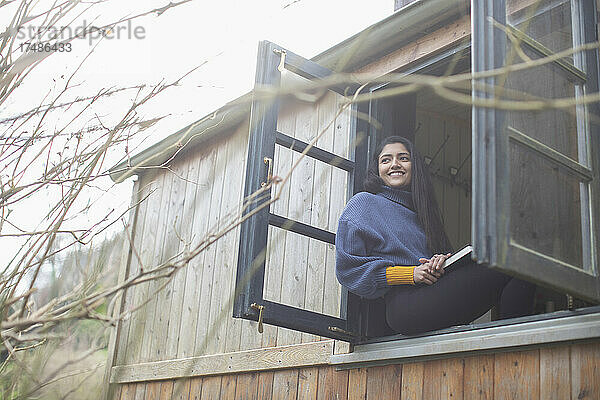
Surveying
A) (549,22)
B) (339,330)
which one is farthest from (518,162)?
(339,330)

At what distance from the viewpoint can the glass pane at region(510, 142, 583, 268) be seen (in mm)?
2236

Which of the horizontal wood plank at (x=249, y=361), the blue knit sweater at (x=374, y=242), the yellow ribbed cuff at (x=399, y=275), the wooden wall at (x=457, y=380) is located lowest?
the wooden wall at (x=457, y=380)

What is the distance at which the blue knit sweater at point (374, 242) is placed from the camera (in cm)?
311

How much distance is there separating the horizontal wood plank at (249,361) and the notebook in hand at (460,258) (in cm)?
105

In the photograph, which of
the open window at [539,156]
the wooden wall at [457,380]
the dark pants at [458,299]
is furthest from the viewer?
the dark pants at [458,299]

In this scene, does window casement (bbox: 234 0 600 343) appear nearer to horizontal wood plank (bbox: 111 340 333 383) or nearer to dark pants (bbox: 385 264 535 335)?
dark pants (bbox: 385 264 535 335)

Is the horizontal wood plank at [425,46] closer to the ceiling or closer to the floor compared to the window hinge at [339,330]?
closer to the ceiling

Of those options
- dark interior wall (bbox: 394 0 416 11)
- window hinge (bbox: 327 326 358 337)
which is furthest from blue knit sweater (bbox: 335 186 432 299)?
dark interior wall (bbox: 394 0 416 11)

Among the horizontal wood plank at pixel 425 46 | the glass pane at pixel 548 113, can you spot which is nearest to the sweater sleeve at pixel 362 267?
the glass pane at pixel 548 113

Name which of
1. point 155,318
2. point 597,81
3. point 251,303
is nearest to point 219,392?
point 155,318

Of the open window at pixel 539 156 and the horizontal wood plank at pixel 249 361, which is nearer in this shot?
the open window at pixel 539 156

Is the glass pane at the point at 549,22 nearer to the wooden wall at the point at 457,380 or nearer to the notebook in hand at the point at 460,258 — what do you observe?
the notebook in hand at the point at 460,258

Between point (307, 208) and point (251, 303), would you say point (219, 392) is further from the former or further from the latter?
point (251, 303)

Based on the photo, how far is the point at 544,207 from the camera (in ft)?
7.73
